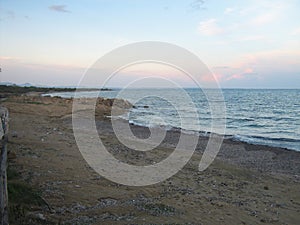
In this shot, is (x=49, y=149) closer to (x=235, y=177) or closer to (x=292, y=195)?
(x=235, y=177)

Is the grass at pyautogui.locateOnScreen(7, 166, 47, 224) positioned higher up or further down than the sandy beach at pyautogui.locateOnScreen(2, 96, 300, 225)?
higher up

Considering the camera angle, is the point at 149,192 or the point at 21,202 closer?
the point at 21,202

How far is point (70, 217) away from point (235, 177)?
731cm

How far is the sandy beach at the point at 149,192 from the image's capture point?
705cm

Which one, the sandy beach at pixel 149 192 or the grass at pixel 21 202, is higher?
the grass at pixel 21 202

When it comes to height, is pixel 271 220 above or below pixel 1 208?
below

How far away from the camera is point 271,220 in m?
7.84

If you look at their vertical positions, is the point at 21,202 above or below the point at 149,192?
above

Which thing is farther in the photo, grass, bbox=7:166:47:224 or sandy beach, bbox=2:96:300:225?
sandy beach, bbox=2:96:300:225

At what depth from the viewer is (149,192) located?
8969 mm

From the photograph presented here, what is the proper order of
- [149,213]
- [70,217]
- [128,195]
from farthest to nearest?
1. [128,195]
2. [149,213]
3. [70,217]

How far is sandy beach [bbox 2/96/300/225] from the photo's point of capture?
7.05 m

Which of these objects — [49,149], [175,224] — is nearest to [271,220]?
[175,224]

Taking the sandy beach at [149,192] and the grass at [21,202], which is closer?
the grass at [21,202]
